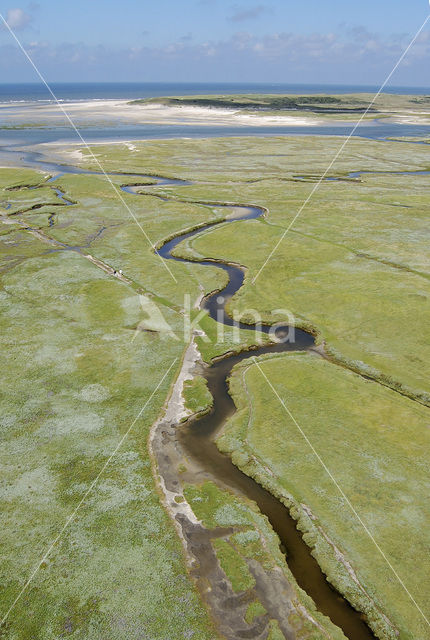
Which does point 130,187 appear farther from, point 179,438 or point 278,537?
point 278,537

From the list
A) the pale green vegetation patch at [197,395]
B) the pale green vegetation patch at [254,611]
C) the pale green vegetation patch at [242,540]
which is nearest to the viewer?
the pale green vegetation patch at [254,611]

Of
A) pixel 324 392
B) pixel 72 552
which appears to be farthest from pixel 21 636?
pixel 324 392

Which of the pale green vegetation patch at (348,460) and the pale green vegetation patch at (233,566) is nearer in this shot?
the pale green vegetation patch at (233,566)

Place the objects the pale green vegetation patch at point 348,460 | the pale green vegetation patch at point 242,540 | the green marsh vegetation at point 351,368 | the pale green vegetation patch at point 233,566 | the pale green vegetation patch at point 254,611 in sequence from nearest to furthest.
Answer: the pale green vegetation patch at point 254,611 → the pale green vegetation patch at point 242,540 → the pale green vegetation patch at point 233,566 → the pale green vegetation patch at point 348,460 → the green marsh vegetation at point 351,368

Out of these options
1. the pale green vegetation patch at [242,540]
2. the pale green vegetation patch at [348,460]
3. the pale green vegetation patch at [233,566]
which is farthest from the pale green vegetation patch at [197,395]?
the pale green vegetation patch at [233,566]

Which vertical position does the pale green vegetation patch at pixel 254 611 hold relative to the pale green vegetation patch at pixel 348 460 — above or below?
below

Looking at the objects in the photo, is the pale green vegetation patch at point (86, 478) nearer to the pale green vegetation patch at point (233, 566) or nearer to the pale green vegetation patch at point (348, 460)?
the pale green vegetation patch at point (233, 566)

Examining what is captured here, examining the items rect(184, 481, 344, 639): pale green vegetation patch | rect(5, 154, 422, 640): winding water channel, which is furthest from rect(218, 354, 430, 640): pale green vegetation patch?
rect(184, 481, 344, 639): pale green vegetation patch

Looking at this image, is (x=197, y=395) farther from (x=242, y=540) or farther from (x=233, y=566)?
(x=233, y=566)
